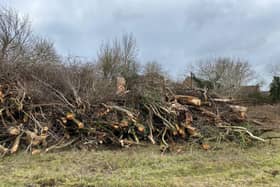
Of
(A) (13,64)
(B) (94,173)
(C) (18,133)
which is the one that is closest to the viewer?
(B) (94,173)

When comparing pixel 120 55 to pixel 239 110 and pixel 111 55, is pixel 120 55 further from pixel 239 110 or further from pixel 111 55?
pixel 239 110

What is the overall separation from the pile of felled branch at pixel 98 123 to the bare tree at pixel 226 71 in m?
15.7

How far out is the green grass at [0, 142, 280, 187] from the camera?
11.9 feet

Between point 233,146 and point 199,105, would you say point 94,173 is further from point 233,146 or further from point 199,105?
point 199,105

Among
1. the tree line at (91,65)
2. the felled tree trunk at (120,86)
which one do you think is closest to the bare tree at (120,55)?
the tree line at (91,65)

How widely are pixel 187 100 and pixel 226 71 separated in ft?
54.2

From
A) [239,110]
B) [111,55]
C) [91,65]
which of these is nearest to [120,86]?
[91,65]

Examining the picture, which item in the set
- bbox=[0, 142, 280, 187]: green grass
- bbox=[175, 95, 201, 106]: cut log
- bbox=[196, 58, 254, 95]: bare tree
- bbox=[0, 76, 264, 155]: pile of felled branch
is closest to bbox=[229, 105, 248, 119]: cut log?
bbox=[0, 76, 264, 155]: pile of felled branch

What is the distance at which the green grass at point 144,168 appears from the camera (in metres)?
3.62

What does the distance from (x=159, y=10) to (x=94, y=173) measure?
8.00 meters

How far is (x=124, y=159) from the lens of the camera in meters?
4.88

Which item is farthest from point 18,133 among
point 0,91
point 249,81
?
point 249,81

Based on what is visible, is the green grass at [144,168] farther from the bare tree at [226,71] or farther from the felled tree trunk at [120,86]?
the bare tree at [226,71]

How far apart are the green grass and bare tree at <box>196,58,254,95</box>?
669 inches
